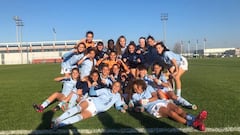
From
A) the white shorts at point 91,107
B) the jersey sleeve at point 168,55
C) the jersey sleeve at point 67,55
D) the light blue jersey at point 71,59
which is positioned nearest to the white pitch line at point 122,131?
the white shorts at point 91,107

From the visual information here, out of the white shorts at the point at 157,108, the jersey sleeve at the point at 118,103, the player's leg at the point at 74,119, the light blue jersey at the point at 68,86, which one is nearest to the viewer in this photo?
the player's leg at the point at 74,119

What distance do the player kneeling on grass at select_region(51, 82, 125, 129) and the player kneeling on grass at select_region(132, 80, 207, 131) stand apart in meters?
0.45

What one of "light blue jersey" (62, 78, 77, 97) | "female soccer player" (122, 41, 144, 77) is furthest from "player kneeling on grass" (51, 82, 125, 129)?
"female soccer player" (122, 41, 144, 77)

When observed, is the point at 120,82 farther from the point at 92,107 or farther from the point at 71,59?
the point at 92,107

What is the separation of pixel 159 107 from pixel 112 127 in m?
1.20

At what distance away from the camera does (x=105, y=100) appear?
23.2 ft

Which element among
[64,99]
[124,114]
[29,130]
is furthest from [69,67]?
[29,130]

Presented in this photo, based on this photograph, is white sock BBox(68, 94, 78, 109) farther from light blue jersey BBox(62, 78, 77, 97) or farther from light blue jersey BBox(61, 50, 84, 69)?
light blue jersey BBox(61, 50, 84, 69)

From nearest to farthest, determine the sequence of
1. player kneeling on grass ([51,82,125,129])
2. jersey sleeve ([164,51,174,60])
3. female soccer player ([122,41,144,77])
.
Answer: player kneeling on grass ([51,82,125,129]) → jersey sleeve ([164,51,174,60]) → female soccer player ([122,41,144,77])

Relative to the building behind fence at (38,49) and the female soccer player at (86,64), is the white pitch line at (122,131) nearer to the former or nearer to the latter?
the female soccer player at (86,64)

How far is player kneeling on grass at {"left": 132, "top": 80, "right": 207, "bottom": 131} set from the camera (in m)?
5.46

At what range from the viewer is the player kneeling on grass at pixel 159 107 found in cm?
546

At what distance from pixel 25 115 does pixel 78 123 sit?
163 centimetres

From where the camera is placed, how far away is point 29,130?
5570 millimetres
